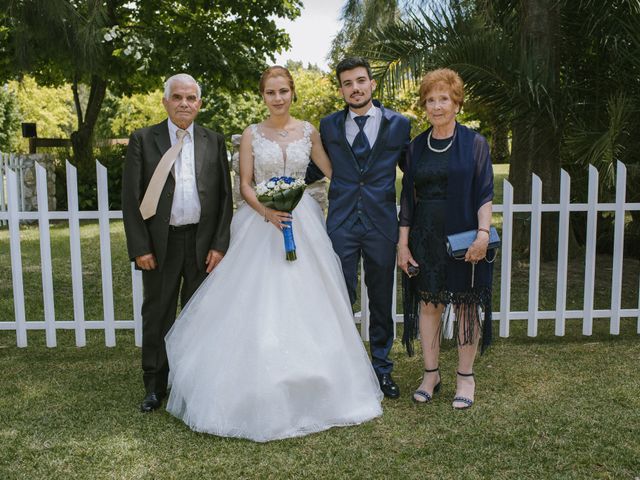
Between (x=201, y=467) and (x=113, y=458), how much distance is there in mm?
488

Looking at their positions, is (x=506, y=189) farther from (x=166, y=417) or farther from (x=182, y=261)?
(x=166, y=417)

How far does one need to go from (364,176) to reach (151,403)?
1880 mm

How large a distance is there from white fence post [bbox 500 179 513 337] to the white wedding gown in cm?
182

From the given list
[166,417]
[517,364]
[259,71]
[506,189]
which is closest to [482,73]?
[506,189]

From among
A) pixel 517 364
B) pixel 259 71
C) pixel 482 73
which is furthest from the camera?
pixel 259 71

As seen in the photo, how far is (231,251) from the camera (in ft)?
13.5

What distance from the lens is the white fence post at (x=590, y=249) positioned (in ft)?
17.7

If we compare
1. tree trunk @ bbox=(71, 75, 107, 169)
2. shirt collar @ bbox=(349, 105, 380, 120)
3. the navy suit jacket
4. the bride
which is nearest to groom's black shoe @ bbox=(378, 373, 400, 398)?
the bride

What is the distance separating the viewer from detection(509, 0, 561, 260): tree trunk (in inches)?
285

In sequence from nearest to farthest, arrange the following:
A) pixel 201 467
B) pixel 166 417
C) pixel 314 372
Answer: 1. pixel 201 467
2. pixel 314 372
3. pixel 166 417

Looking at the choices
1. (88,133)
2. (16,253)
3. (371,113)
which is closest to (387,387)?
(371,113)

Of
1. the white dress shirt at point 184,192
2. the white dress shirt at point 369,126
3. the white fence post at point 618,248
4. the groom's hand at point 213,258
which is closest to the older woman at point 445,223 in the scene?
the white dress shirt at point 369,126

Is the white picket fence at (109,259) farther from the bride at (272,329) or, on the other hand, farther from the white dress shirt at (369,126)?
the white dress shirt at (369,126)

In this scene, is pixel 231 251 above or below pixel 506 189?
below
